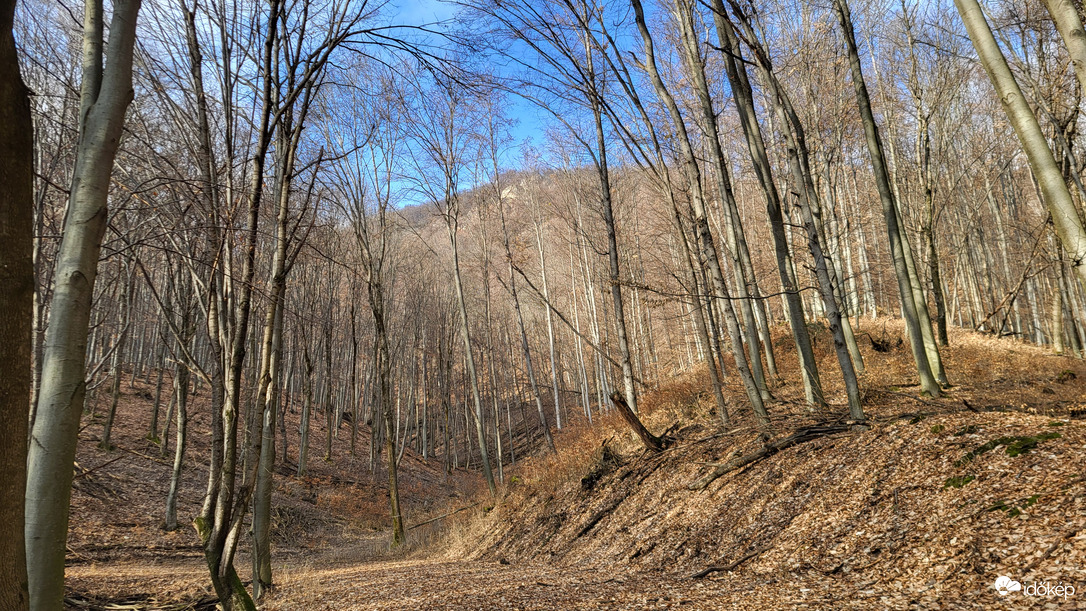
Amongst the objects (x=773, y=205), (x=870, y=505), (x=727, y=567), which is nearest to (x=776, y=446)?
(x=870, y=505)

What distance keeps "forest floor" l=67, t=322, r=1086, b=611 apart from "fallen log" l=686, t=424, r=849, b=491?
0.29ft

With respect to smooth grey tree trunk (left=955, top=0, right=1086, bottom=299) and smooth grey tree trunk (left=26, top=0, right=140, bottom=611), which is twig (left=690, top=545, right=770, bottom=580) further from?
smooth grey tree trunk (left=26, top=0, right=140, bottom=611)

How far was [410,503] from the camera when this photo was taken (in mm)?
19531

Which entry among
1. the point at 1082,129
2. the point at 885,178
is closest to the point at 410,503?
the point at 885,178

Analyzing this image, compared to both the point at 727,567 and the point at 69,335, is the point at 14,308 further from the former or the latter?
the point at 727,567

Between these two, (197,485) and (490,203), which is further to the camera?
(490,203)

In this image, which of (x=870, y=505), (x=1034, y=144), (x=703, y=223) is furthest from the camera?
(x=703, y=223)

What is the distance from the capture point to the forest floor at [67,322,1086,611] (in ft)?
12.1

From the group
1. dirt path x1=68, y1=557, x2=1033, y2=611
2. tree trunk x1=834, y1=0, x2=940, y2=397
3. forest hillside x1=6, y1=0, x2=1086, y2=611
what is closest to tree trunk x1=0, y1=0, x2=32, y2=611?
forest hillside x1=6, y1=0, x2=1086, y2=611

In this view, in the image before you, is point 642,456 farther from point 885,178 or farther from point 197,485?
point 197,485

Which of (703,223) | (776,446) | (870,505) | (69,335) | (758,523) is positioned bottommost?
(758,523)

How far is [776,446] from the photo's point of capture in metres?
6.68

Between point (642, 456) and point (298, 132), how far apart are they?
7382 millimetres

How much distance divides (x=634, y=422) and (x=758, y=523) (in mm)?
3396
